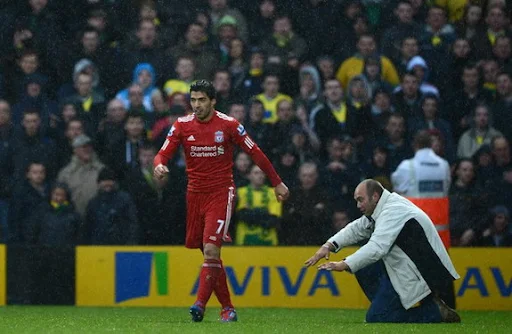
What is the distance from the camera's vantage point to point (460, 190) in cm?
1580

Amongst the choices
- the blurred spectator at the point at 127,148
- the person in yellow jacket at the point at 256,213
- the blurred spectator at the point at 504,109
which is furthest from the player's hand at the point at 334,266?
the blurred spectator at the point at 504,109

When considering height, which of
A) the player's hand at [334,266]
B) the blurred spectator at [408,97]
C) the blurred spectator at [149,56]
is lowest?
the player's hand at [334,266]

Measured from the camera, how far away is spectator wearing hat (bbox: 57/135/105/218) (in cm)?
1586

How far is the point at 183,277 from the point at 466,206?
11.3 ft

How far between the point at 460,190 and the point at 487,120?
1167 millimetres

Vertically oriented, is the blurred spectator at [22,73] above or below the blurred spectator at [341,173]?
above

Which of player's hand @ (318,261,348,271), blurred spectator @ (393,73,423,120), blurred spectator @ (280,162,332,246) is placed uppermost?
blurred spectator @ (393,73,423,120)

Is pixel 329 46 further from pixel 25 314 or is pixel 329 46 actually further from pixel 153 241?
pixel 25 314

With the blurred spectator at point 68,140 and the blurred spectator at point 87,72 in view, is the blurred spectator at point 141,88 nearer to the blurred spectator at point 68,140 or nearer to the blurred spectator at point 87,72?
the blurred spectator at point 87,72

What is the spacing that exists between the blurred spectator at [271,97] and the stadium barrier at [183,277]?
206 cm

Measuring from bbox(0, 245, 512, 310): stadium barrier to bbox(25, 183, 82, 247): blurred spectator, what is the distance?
220mm

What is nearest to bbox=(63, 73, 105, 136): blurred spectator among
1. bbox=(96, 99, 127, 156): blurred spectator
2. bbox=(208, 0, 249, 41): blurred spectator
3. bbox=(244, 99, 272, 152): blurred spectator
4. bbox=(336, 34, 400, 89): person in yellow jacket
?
bbox=(96, 99, 127, 156): blurred spectator

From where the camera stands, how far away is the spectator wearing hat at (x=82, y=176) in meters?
15.9

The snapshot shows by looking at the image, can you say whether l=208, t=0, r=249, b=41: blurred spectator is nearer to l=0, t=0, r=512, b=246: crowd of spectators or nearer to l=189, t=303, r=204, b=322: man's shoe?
l=0, t=0, r=512, b=246: crowd of spectators
